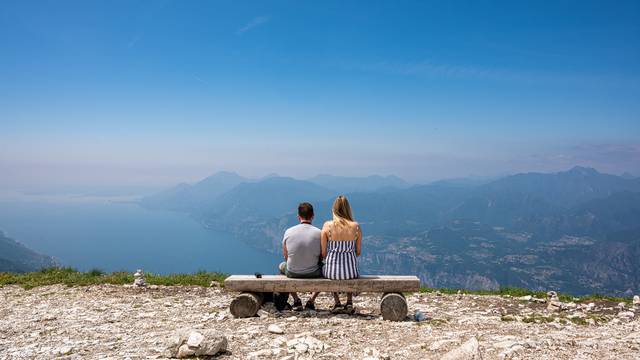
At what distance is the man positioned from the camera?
9.23m

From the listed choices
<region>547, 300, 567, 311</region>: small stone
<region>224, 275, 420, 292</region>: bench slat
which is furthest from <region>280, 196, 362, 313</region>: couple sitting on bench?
<region>547, 300, 567, 311</region>: small stone

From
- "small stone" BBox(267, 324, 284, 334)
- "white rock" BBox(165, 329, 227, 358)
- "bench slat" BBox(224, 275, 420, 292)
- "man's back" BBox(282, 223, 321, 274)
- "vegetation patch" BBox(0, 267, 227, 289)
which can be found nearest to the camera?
"white rock" BBox(165, 329, 227, 358)

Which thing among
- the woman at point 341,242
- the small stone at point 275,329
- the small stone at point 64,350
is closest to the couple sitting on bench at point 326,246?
the woman at point 341,242

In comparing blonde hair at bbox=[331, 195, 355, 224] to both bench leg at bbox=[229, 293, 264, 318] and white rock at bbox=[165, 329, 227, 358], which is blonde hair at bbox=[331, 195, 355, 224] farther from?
white rock at bbox=[165, 329, 227, 358]

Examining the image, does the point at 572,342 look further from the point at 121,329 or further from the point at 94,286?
the point at 94,286

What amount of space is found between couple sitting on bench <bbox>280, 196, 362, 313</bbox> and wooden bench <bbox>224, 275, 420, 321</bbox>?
0.23 m

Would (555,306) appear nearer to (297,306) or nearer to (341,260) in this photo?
(341,260)

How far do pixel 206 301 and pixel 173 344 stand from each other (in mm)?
4960

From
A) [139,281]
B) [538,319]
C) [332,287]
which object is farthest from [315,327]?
[139,281]

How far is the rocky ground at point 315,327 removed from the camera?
263 inches

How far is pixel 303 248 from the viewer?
363 inches

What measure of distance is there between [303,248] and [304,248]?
2cm

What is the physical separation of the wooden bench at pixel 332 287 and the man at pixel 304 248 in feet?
1.03

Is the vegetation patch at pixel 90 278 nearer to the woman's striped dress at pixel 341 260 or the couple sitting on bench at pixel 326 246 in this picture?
the couple sitting on bench at pixel 326 246
